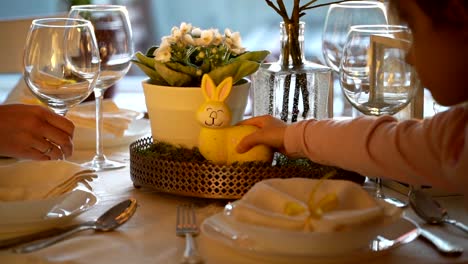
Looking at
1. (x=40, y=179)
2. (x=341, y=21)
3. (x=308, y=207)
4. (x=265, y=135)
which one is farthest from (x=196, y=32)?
(x=341, y=21)

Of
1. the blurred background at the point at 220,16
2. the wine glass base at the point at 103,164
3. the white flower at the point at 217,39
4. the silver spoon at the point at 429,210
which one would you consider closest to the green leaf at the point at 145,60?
the white flower at the point at 217,39

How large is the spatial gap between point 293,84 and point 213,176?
0.89 feet

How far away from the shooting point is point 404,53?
1.25 metres

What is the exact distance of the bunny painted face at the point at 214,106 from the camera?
3.88 ft

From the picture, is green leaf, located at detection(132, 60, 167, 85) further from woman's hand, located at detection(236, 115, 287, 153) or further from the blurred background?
the blurred background

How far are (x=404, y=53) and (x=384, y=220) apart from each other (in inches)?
15.9

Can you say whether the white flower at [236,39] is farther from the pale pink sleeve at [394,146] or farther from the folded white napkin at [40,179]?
the folded white napkin at [40,179]

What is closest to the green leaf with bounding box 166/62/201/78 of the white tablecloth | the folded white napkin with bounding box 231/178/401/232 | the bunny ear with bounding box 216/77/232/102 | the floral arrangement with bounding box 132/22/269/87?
the floral arrangement with bounding box 132/22/269/87

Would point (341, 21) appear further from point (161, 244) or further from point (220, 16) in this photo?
point (220, 16)

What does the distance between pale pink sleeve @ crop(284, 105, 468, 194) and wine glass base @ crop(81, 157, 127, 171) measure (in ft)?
1.23

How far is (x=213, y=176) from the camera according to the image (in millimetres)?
Result: 1165

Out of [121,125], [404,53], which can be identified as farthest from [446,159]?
[121,125]

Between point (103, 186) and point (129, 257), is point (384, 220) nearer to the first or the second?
point (129, 257)

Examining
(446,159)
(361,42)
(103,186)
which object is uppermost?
(361,42)
